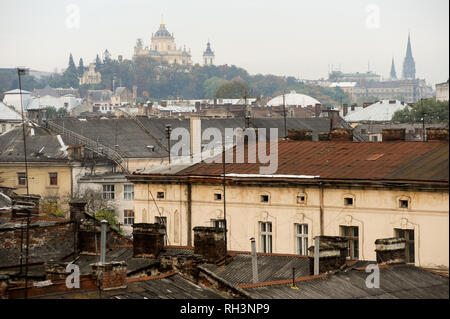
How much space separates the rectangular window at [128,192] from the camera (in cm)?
6066

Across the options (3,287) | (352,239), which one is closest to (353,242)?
(352,239)

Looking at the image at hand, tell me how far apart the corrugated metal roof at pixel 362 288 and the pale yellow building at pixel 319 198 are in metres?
2.57

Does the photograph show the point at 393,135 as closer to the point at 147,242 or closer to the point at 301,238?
the point at 301,238

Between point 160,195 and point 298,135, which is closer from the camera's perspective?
point 160,195

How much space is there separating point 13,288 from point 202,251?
20.8 feet

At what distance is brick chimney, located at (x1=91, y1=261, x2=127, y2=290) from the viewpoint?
20.3 metres

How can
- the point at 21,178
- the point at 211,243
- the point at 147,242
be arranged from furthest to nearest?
the point at 21,178 → the point at 147,242 → the point at 211,243

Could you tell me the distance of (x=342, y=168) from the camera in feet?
101

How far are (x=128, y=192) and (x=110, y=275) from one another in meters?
40.4

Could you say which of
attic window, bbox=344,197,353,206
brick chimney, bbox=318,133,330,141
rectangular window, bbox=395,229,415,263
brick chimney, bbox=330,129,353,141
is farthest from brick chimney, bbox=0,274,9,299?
brick chimney, bbox=318,133,330,141

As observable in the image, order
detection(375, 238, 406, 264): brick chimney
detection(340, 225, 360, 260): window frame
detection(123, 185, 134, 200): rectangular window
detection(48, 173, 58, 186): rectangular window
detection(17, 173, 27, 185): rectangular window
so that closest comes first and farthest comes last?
detection(375, 238, 406, 264): brick chimney < detection(340, 225, 360, 260): window frame < detection(123, 185, 134, 200): rectangular window < detection(17, 173, 27, 185): rectangular window < detection(48, 173, 58, 186): rectangular window

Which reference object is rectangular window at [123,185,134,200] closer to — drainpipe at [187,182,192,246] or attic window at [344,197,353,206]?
drainpipe at [187,182,192,246]

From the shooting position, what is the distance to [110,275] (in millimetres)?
A: 20422
